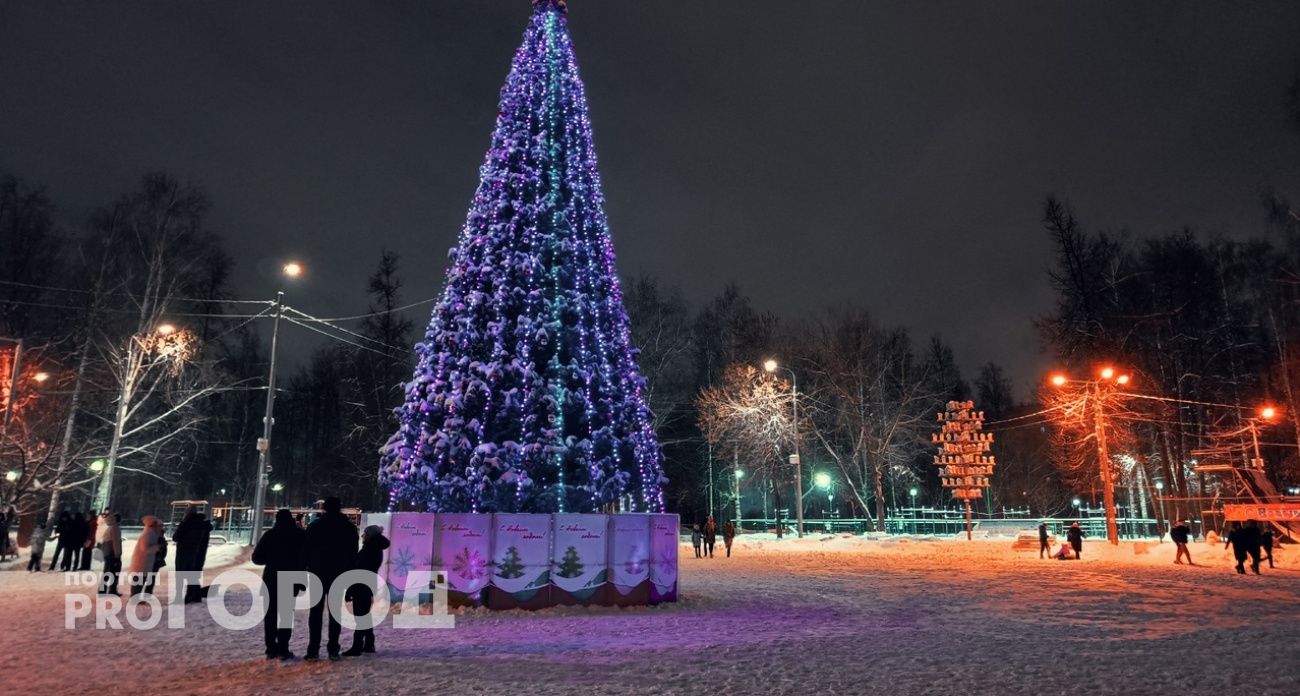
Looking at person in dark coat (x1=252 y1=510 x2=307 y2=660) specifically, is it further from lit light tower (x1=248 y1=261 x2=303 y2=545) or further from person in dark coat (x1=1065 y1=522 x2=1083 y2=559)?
person in dark coat (x1=1065 y1=522 x2=1083 y2=559)

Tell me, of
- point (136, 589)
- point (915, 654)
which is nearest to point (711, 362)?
point (136, 589)

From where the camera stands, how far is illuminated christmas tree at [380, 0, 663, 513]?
51.3ft

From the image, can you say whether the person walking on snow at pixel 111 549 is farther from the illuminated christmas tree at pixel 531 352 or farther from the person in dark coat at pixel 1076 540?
the person in dark coat at pixel 1076 540

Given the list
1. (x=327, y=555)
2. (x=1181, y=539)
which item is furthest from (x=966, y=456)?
(x=327, y=555)

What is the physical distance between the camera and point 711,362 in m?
50.4

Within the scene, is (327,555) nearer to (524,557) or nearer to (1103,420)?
(524,557)

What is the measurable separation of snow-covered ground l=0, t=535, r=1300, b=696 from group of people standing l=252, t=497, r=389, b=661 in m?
0.29

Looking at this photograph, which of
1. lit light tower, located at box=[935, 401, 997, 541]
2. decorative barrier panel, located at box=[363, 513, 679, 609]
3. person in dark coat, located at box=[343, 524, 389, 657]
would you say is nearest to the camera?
person in dark coat, located at box=[343, 524, 389, 657]

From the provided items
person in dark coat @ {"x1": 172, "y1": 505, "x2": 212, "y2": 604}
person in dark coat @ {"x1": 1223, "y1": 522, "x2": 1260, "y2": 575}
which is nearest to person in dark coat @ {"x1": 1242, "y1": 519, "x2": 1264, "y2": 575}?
person in dark coat @ {"x1": 1223, "y1": 522, "x2": 1260, "y2": 575}

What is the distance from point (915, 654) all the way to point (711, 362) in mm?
41325

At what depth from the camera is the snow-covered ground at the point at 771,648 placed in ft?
24.7

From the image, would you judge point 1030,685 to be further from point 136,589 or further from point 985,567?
point 985,567

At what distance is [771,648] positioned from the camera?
9.73 meters

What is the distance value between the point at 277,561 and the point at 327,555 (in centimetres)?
66
